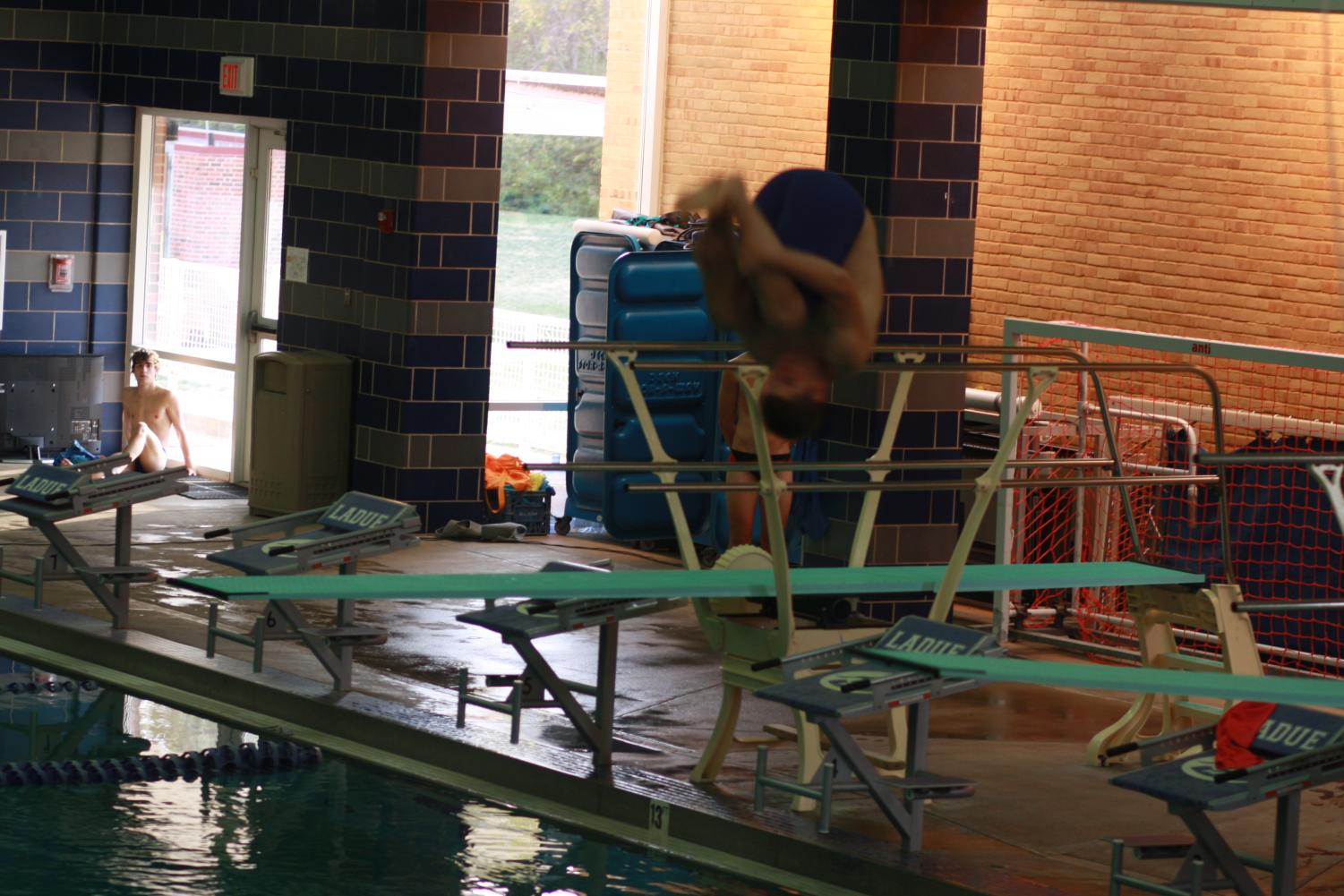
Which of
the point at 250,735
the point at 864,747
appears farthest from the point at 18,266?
the point at 864,747

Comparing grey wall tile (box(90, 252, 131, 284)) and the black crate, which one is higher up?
grey wall tile (box(90, 252, 131, 284))

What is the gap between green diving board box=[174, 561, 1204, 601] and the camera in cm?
697

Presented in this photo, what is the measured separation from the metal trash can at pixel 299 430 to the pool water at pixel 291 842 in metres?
4.50

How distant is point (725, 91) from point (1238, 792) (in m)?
11.4

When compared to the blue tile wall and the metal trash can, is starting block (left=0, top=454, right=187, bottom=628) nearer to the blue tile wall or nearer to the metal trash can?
the metal trash can

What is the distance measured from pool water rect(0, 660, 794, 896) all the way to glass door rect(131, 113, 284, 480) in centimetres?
630

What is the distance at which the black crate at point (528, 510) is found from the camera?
1293 centimetres

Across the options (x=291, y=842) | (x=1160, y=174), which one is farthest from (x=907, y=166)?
(x=291, y=842)

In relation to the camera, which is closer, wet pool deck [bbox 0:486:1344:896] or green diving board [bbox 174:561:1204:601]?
wet pool deck [bbox 0:486:1344:896]

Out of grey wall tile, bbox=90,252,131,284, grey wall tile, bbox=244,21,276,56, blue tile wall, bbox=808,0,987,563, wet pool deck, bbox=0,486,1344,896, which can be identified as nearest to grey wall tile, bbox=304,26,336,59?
grey wall tile, bbox=244,21,276,56

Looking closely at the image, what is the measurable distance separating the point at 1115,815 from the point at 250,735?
355 centimetres

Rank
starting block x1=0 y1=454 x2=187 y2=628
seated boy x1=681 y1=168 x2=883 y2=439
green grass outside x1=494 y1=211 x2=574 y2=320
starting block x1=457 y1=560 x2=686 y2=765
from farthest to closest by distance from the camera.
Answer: green grass outside x1=494 y1=211 x2=574 y2=320 → starting block x1=0 y1=454 x2=187 y2=628 → starting block x1=457 y1=560 x2=686 y2=765 → seated boy x1=681 y1=168 x2=883 y2=439

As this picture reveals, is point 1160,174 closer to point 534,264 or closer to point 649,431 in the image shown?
point 649,431

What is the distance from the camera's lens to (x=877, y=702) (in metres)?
6.49
